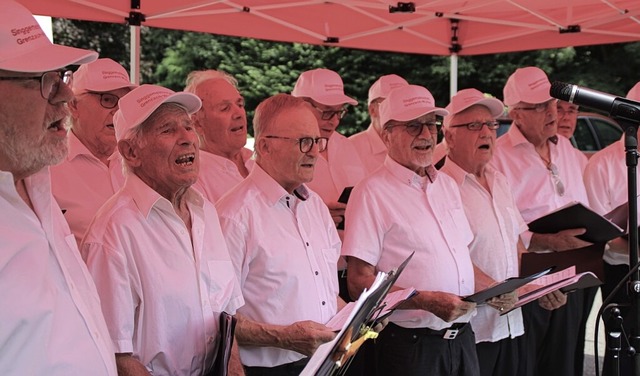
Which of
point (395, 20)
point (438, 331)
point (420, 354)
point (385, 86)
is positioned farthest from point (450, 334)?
point (395, 20)

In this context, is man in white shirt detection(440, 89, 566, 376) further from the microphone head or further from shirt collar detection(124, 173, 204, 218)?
shirt collar detection(124, 173, 204, 218)

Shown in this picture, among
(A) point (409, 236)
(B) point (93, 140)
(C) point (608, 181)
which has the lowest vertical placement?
(A) point (409, 236)

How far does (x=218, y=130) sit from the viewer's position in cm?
435

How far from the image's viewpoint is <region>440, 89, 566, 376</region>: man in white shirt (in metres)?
4.16

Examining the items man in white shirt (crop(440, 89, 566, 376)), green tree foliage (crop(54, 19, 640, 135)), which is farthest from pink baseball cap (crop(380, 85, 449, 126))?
green tree foliage (crop(54, 19, 640, 135))

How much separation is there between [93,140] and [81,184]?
10.4 inches

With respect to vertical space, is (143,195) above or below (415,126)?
below

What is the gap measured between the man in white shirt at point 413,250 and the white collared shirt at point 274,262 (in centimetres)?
41

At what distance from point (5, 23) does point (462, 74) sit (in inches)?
656

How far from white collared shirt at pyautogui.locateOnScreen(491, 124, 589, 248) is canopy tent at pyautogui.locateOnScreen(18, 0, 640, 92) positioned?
137 centimetres

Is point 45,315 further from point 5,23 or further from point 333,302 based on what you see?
point 333,302

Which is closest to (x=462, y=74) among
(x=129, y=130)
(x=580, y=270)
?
(x=580, y=270)

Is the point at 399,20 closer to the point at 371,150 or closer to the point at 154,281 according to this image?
the point at 371,150

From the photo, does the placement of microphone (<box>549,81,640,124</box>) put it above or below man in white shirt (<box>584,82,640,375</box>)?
above
